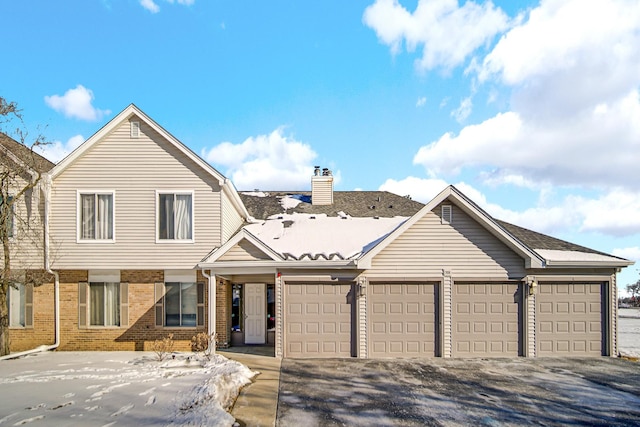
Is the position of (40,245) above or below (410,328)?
above

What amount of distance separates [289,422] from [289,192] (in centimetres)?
1574

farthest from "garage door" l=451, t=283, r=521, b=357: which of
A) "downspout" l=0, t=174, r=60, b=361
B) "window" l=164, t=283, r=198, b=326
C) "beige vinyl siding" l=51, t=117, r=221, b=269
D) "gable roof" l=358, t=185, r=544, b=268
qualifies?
"downspout" l=0, t=174, r=60, b=361

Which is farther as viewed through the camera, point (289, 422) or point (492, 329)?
point (492, 329)

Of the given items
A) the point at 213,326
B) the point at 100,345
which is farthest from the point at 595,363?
the point at 100,345

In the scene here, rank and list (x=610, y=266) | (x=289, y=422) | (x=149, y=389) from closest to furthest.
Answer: (x=289, y=422)
(x=149, y=389)
(x=610, y=266)

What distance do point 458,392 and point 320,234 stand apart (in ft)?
23.5

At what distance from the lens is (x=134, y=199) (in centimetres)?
1349

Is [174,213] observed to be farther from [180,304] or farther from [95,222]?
[180,304]

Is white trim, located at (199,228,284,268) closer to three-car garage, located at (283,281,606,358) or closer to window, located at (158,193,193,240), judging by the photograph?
three-car garage, located at (283,281,606,358)

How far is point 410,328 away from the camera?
1291 centimetres

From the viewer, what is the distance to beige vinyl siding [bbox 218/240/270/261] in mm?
12680

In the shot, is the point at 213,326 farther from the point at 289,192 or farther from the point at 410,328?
the point at 289,192

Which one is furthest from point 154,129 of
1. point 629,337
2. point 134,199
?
point 629,337

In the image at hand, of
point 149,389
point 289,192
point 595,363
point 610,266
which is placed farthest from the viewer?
point 289,192
